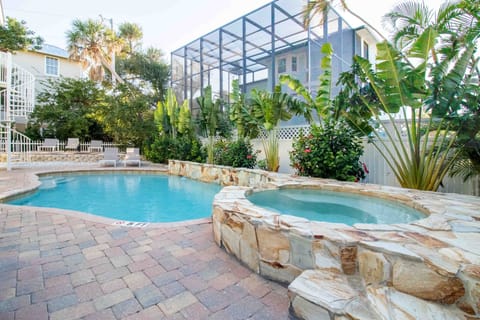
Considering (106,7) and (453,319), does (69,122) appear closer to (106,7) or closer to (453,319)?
(106,7)

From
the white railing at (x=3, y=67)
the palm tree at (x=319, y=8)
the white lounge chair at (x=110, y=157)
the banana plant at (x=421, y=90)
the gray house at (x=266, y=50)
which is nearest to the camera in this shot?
the banana plant at (x=421, y=90)

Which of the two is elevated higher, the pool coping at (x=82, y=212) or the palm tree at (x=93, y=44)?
the palm tree at (x=93, y=44)

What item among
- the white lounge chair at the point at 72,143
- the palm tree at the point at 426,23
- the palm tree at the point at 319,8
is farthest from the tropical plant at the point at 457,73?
the white lounge chair at the point at 72,143

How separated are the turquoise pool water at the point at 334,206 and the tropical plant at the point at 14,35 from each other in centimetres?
1528

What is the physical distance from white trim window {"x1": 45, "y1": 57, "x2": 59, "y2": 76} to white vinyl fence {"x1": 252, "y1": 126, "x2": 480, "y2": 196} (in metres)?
20.1

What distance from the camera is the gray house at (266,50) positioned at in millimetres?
10469

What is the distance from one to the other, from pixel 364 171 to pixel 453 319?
541 centimetres

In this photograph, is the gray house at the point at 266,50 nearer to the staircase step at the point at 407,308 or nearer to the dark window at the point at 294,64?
the dark window at the point at 294,64

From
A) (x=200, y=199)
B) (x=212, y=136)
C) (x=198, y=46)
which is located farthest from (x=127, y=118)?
(x=200, y=199)

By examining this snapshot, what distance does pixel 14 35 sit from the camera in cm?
1219

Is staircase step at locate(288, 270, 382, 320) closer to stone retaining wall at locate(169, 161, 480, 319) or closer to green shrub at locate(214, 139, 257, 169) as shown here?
stone retaining wall at locate(169, 161, 480, 319)

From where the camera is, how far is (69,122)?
16.6 meters

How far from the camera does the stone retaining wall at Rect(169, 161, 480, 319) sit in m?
1.56

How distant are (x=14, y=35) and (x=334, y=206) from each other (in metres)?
16.9
